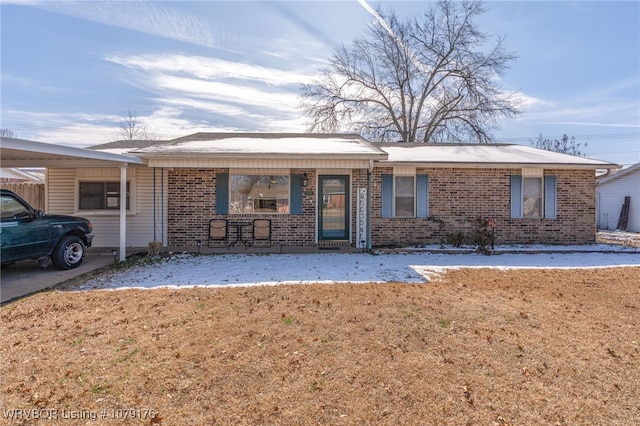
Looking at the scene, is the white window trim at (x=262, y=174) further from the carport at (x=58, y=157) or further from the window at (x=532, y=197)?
the window at (x=532, y=197)

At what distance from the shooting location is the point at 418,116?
24328 mm

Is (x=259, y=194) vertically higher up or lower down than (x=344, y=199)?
higher up

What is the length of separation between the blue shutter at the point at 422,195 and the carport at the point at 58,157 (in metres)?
7.80

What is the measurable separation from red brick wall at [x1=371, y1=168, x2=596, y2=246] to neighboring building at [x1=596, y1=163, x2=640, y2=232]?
27.7ft

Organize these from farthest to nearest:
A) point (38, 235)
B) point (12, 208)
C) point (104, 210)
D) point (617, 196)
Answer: point (617, 196) → point (104, 210) → point (38, 235) → point (12, 208)

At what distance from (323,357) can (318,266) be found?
4.59 meters

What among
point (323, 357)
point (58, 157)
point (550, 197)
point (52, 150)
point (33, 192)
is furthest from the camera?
point (33, 192)

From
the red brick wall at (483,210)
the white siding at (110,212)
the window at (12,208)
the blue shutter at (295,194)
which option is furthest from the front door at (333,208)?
the window at (12,208)

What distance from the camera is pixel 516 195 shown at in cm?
1124

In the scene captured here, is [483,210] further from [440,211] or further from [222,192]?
[222,192]

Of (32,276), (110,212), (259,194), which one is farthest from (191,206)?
(32,276)

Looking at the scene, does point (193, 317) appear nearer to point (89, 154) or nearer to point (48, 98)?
point (89, 154)

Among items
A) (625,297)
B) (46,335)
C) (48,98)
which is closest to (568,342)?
(625,297)

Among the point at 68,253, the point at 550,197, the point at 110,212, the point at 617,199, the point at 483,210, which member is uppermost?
the point at 617,199
